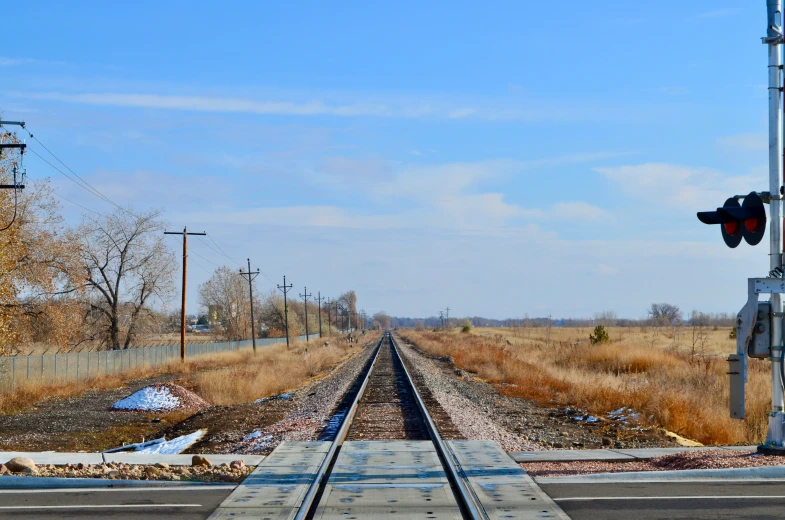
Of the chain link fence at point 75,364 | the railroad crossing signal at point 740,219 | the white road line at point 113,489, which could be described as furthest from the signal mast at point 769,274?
the chain link fence at point 75,364

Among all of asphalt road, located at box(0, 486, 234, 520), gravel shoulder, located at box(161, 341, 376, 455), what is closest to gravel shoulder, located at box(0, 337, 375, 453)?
gravel shoulder, located at box(161, 341, 376, 455)

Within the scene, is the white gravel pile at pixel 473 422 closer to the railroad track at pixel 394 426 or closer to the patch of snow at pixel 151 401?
the railroad track at pixel 394 426

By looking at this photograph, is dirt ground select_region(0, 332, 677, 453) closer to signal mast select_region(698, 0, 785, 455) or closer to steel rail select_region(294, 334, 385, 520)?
steel rail select_region(294, 334, 385, 520)

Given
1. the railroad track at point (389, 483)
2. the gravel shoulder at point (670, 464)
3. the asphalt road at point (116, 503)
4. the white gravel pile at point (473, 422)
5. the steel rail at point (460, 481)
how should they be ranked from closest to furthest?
1. the steel rail at point (460, 481)
2. the railroad track at point (389, 483)
3. the asphalt road at point (116, 503)
4. the gravel shoulder at point (670, 464)
5. the white gravel pile at point (473, 422)

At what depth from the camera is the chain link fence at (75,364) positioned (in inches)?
1346

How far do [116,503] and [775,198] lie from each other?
9.66 meters

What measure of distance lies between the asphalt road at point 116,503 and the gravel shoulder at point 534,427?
245 inches

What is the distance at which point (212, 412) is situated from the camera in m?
22.6

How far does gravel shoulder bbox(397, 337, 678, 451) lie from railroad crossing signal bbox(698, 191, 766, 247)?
4898 mm

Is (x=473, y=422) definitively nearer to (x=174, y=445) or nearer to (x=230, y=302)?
(x=174, y=445)

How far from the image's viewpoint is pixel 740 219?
11219 mm

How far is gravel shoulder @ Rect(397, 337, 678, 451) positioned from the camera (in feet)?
49.7

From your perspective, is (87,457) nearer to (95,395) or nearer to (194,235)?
(95,395)

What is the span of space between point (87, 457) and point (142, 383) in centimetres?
2829
